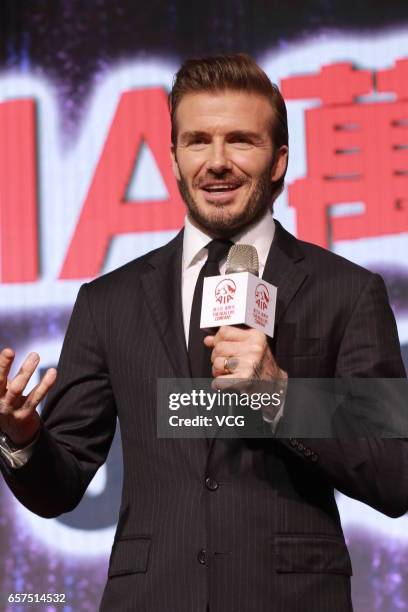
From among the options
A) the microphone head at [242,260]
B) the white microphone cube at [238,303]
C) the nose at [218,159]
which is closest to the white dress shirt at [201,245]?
the nose at [218,159]

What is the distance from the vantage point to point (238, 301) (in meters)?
1.50

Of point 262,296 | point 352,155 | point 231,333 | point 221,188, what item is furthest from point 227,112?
point 352,155

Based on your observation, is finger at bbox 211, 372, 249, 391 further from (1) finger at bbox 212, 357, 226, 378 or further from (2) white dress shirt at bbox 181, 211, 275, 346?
(2) white dress shirt at bbox 181, 211, 275, 346

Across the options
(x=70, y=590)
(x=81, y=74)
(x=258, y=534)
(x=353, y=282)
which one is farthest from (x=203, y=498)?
(x=81, y=74)

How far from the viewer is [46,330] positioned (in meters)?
3.54

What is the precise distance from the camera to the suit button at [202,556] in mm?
1688

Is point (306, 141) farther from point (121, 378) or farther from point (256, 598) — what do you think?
point (256, 598)

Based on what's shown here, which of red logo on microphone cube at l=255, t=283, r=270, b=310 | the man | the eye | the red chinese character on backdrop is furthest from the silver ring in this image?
the red chinese character on backdrop

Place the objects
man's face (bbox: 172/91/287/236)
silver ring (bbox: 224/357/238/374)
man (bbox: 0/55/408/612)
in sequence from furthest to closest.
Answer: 1. man's face (bbox: 172/91/287/236)
2. man (bbox: 0/55/408/612)
3. silver ring (bbox: 224/357/238/374)

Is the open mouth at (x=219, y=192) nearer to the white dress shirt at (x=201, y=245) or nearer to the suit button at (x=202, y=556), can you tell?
the white dress shirt at (x=201, y=245)

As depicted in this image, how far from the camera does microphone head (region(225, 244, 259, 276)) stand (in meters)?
1.61

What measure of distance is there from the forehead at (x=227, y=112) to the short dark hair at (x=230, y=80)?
0.01 metres

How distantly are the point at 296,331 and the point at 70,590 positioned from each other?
1.94 meters

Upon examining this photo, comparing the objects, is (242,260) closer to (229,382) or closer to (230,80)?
(229,382)
